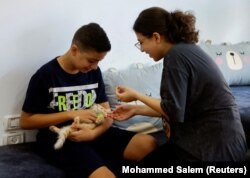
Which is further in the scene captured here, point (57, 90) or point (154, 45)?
point (57, 90)

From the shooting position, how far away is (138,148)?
4.98ft

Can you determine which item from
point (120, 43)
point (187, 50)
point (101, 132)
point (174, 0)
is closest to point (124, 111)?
point (101, 132)

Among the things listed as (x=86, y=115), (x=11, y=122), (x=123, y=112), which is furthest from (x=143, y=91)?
(x=11, y=122)

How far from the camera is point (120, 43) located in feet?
6.39

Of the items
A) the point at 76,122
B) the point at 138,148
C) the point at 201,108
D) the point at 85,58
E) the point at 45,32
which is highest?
the point at 45,32

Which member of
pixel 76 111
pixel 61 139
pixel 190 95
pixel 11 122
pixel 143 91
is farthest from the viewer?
pixel 143 91

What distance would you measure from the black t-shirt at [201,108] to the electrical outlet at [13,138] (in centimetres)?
81

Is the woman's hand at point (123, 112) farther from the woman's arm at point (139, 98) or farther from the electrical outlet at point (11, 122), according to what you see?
the electrical outlet at point (11, 122)

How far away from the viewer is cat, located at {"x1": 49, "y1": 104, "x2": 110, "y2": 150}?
1.38m

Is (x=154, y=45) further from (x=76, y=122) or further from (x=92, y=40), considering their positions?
(x=76, y=122)

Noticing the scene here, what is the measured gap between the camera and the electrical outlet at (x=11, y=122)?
160 centimetres

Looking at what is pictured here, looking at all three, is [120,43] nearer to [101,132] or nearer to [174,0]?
[174,0]

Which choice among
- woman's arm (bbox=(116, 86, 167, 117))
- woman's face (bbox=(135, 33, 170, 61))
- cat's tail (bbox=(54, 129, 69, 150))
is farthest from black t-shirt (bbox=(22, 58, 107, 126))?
woman's face (bbox=(135, 33, 170, 61))

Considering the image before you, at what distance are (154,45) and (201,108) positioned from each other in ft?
1.00
